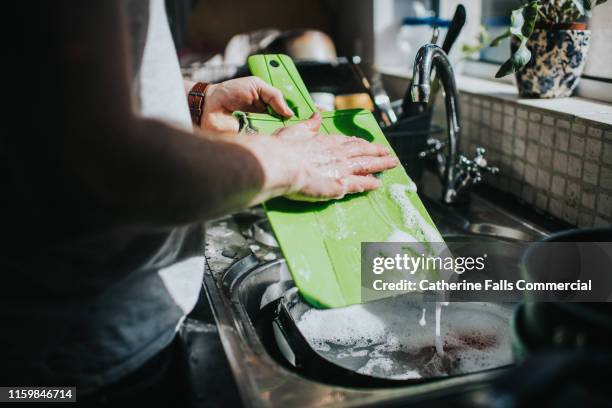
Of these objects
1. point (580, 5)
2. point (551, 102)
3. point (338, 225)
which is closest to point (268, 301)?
point (338, 225)

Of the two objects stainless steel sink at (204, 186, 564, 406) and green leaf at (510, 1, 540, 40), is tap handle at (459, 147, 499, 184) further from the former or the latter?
green leaf at (510, 1, 540, 40)

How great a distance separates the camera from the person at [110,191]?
18.9 inches

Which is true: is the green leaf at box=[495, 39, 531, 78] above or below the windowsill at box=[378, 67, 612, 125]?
above

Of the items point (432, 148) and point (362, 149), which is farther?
point (432, 148)

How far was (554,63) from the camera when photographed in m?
1.20

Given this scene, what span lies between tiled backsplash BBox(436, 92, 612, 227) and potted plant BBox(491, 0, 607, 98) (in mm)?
77

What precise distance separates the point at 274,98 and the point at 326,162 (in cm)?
26

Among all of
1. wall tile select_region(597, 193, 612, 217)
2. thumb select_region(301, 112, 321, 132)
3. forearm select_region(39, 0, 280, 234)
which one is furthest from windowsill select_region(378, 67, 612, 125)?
forearm select_region(39, 0, 280, 234)

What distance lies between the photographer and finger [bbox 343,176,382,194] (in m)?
0.86

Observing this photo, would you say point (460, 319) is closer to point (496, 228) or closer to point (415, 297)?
point (415, 297)

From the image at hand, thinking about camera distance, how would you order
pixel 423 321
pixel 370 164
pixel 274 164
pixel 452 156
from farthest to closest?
pixel 452 156, pixel 423 321, pixel 370 164, pixel 274 164

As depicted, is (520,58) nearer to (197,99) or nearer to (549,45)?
(549,45)

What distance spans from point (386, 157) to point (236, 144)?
0.37 m

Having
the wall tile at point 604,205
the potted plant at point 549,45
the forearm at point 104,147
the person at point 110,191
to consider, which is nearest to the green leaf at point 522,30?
the potted plant at point 549,45
